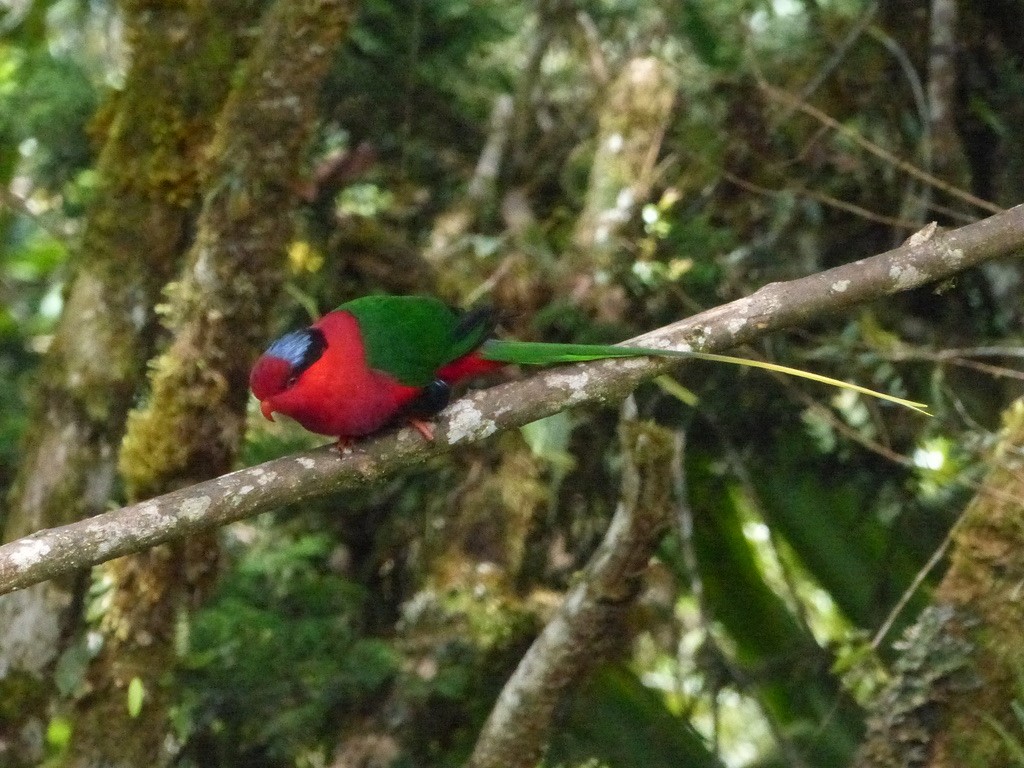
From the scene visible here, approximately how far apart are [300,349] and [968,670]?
192 centimetres

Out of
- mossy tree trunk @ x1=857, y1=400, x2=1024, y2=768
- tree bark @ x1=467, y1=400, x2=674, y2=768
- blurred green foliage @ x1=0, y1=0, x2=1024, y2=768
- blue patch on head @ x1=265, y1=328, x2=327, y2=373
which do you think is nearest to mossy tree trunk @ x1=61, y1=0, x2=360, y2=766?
blurred green foliage @ x1=0, y1=0, x2=1024, y2=768

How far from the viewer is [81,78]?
13.4 ft

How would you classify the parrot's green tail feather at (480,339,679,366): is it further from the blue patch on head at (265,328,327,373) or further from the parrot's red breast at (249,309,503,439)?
the blue patch on head at (265,328,327,373)

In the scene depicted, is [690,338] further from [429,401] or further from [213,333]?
[213,333]

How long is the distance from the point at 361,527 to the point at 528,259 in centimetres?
128

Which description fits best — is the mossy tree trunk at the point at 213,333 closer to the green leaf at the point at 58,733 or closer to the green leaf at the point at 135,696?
the green leaf at the point at 135,696

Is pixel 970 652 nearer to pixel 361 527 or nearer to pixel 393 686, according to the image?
pixel 393 686

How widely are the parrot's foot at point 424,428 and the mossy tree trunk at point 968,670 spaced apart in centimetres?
148

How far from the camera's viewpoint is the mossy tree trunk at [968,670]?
2.92 metres

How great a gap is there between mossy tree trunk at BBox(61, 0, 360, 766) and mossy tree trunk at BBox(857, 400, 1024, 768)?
1929 millimetres

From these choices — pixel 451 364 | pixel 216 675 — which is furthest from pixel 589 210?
pixel 216 675

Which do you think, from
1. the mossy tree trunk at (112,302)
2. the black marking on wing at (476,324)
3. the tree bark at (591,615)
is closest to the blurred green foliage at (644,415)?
the tree bark at (591,615)

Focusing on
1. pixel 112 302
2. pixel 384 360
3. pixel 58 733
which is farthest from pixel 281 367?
pixel 58 733

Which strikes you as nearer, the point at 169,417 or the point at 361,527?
the point at 169,417
